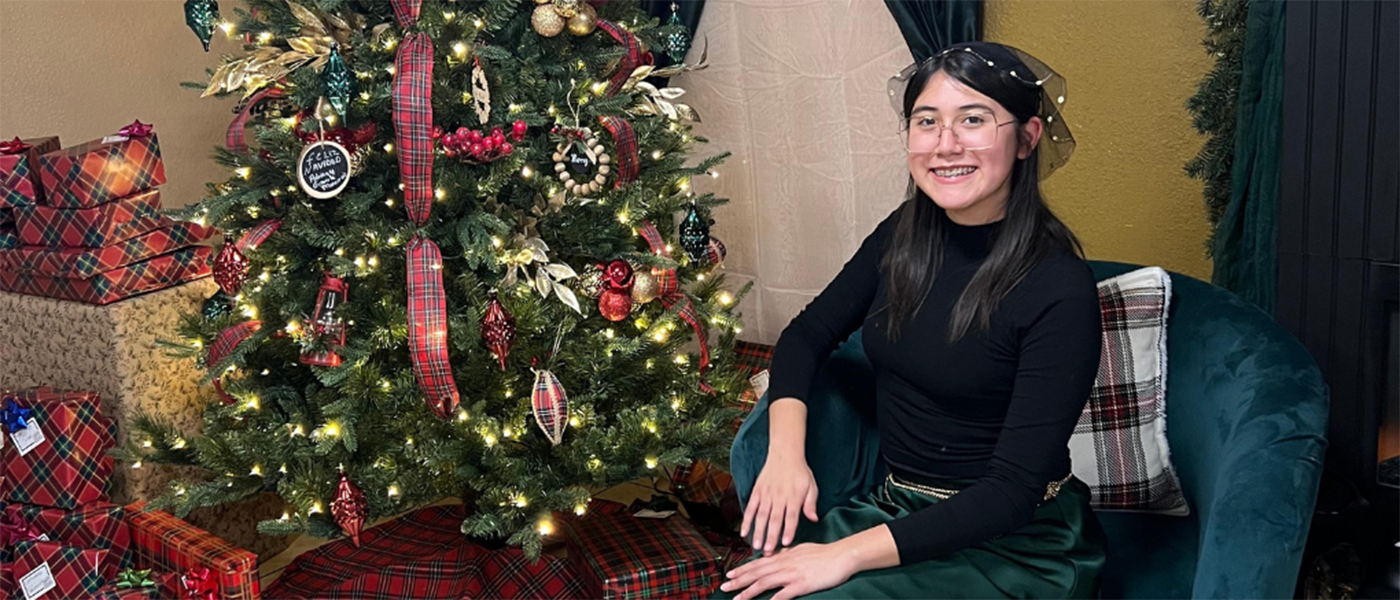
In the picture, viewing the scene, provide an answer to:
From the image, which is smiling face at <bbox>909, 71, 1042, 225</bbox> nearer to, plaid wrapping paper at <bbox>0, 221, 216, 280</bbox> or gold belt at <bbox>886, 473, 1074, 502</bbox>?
gold belt at <bbox>886, 473, 1074, 502</bbox>

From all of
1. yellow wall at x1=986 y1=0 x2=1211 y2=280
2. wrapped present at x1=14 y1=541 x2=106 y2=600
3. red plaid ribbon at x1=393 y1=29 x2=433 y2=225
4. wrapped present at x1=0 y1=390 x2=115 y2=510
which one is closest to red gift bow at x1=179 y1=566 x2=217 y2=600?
wrapped present at x1=14 y1=541 x2=106 y2=600

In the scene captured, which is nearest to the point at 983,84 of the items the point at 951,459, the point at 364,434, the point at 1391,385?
the point at 951,459

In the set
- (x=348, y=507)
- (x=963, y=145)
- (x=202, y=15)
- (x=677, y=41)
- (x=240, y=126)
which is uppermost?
(x=202, y=15)

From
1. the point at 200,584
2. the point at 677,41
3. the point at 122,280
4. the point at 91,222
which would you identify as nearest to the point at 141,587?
the point at 200,584

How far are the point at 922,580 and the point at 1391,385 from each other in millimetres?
983

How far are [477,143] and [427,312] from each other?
1.07 feet

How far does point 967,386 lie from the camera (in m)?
1.68

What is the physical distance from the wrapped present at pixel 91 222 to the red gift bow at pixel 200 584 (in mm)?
757

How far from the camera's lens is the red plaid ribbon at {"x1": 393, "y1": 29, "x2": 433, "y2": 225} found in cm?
214

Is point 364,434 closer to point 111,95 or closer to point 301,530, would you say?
point 301,530

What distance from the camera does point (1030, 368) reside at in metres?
1.58

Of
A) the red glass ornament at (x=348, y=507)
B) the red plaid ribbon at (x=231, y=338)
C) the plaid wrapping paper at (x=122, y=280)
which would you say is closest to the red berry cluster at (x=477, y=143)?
the red plaid ribbon at (x=231, y=338)

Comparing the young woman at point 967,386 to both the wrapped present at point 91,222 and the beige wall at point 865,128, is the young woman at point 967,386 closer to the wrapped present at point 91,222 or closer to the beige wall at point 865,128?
the beige wall at point 865,128

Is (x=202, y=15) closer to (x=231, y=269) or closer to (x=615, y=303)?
(x=231, y=269)
